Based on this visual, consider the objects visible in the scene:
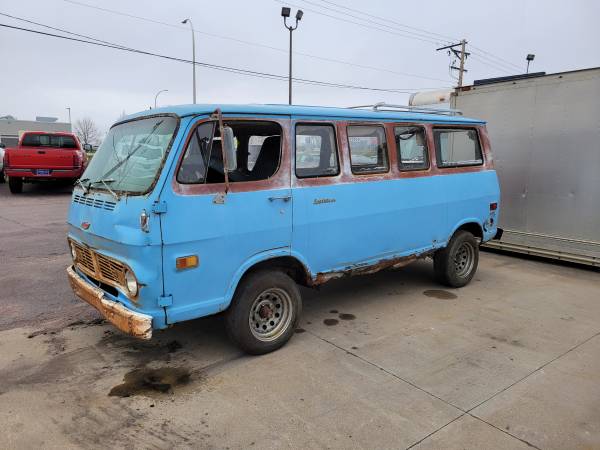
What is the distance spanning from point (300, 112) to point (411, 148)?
5.50 ft

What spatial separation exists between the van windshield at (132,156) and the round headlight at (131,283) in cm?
63

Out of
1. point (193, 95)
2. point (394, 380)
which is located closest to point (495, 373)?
point (394, 380)

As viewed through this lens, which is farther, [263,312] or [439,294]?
[439,294]

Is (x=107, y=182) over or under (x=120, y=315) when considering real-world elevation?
over

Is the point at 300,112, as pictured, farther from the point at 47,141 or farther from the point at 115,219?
the point at 47,141

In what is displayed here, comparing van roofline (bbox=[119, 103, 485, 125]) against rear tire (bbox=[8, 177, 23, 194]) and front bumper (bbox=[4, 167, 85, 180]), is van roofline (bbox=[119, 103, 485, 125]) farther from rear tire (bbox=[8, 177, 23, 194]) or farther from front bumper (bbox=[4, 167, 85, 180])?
rear tire (bbox=[8, 177, 23, 194])

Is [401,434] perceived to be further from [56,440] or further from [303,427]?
[56,440]

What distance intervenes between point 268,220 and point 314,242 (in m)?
0.60

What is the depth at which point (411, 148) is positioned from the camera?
5172mm

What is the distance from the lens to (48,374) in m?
3.68

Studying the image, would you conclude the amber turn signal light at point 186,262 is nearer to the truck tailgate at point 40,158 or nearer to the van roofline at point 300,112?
the van roofline at point 300,112

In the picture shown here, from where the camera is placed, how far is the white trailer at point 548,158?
268 inches

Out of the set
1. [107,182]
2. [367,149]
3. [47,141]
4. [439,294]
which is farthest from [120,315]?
[47,141]

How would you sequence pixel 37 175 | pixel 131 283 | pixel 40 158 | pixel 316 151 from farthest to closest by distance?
pixel 37 175 → pixel 40 158 → pixel 316 151 → pixel 131 283
